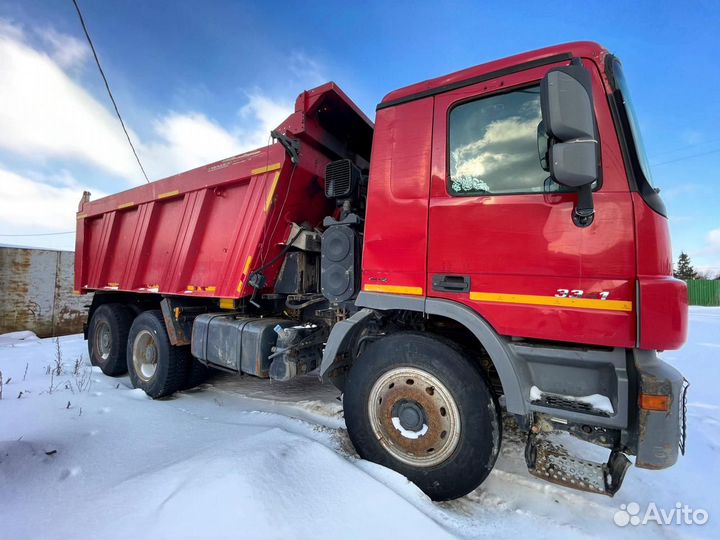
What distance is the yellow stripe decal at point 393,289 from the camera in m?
2.45

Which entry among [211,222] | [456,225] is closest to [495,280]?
[456,225]

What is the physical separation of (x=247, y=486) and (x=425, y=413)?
1.18m

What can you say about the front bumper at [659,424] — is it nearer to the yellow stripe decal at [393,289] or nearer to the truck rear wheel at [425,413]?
the truck rear wheel at [425,413]

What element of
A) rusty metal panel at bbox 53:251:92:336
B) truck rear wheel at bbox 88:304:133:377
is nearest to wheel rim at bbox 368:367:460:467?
truck rear wheel at bbox 88:304:133:377

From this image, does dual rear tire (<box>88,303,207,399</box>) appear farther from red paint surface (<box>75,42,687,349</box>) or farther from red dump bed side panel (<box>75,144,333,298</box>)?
red paint surface (<box>75,42,687,349</box>)

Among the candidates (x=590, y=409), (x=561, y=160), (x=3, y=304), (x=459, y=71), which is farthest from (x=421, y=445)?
(x=3, y=304)

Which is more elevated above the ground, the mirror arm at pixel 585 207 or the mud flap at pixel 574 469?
the mirror arm at pixel 585 207

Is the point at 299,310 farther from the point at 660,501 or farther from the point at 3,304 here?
the point at 3,304

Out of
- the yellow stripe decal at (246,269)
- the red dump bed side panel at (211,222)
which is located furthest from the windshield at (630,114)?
the yellow stripe decal at (246,269)

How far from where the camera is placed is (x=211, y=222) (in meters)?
4.20

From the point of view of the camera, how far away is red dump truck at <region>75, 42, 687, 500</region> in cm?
185

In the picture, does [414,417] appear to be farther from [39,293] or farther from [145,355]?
[39,293]

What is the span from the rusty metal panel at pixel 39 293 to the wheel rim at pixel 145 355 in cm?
751

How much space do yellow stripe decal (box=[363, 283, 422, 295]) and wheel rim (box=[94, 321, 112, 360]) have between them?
196 inches
